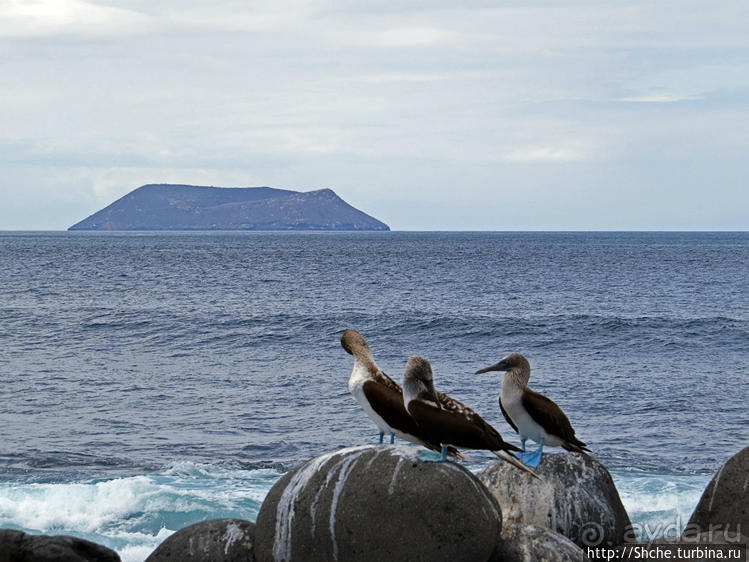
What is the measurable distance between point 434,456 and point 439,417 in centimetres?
48

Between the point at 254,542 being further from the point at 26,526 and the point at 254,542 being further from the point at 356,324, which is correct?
the point at 356,324

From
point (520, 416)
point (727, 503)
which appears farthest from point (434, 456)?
point (727, 503)

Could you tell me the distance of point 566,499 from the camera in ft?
33.2

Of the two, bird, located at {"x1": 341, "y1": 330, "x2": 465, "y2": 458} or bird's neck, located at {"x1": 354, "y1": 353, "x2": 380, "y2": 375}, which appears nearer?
bird, located at {"x1": 341, "y1": 330, "x2": 465, "y2": 458}

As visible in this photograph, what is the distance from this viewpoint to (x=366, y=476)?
859 cm

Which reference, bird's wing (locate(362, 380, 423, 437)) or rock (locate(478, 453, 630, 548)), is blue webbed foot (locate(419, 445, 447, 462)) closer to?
bird's wing (locate(362, 380, 423, 437))

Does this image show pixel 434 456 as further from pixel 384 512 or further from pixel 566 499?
pixel 566 499

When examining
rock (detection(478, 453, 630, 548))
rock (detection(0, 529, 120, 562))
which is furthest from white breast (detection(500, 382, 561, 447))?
rock (detection(0, 529, 120, 562))

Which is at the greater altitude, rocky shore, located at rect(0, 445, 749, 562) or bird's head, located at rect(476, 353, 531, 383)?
bird's head, located at rect(476, 353, 531, 383)

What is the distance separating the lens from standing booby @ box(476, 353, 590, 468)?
948 cm

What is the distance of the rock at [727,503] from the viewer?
9938mm

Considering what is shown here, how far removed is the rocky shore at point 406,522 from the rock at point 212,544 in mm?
10

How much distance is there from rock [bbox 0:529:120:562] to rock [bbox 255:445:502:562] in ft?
6.33

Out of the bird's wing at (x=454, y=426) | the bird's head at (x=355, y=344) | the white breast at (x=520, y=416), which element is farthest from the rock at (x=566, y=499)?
the bird's head at (x=355, y=344)
